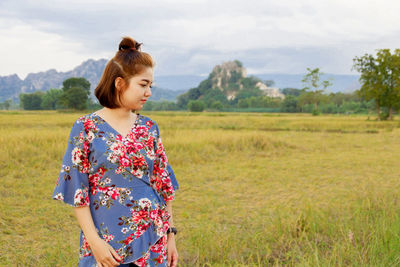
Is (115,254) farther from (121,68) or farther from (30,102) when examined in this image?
(30,102)

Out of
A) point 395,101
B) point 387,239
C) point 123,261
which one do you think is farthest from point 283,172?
point 395,101

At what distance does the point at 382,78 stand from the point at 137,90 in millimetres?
28379

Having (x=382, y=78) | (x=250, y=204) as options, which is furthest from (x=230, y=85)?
(x=250, y=204)

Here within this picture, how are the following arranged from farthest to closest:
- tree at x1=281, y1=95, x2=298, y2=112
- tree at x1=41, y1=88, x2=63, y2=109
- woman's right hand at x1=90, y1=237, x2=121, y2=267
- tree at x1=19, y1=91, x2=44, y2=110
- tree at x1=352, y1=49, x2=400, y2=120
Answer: tree at x1=281, y1=95, x2=298, y2=112 < tree at x1=19, y1=91, x2=44, y2=110 < tree at x1=41, y1=88, x2=63, y2=109 < tree at x1=352, y1=49, x2=400, y2=120 < woman's right hand at x1=90, y1=237, x2=121, y2=267

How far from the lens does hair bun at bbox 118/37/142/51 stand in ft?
4.27

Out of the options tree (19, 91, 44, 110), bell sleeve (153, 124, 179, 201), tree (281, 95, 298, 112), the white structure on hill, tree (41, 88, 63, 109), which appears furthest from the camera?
the white structure on hill

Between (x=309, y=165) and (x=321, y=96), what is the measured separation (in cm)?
4096

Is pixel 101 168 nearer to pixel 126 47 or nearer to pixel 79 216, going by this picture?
pixel 79 216

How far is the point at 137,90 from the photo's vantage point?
1.31 meters

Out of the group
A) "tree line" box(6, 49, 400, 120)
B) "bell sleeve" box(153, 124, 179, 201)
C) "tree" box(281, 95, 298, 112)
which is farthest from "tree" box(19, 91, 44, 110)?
"bell sleeve" box(153, 124, 179, 201)

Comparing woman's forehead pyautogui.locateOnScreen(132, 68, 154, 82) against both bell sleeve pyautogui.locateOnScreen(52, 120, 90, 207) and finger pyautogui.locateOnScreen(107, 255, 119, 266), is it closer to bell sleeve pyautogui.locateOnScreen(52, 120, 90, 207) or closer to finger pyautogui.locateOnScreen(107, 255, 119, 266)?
bell sleeve pyautogui.locateOnScreen(52, 120, 90, 207)

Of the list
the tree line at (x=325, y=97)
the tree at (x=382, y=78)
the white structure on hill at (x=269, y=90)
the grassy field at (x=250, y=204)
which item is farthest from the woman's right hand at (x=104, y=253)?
the white structure on hill at (x=269, y=90)

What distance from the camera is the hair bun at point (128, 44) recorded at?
51.2 inches

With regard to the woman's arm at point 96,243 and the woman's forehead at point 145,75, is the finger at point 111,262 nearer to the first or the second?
the woman's arm at point 96,243
